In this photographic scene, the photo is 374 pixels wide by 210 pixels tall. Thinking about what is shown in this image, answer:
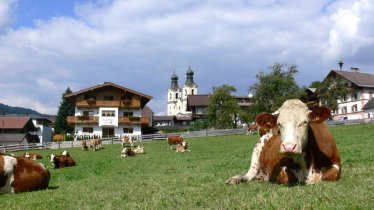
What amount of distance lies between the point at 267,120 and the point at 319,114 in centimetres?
98

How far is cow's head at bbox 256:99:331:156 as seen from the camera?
7582 millimetres

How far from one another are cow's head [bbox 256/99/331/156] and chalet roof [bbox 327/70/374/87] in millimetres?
87326

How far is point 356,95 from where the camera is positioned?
92.6 m

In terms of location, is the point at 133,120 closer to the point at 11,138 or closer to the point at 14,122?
the point at 11,138

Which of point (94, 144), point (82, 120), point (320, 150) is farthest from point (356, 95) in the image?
point (320, 150)

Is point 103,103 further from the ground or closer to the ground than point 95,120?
further from the ground

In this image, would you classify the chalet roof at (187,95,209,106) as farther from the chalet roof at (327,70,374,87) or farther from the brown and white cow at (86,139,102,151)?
the brown and white cow at (86,139,102,151)

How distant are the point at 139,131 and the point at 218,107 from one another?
23.5m

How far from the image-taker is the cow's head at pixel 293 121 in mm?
7582

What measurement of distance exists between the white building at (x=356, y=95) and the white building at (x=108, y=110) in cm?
4109

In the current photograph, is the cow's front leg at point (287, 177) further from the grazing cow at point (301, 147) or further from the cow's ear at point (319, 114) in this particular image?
the cow's ear at point (319, 114)

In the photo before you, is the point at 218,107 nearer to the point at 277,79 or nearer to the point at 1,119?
the point at 277,79

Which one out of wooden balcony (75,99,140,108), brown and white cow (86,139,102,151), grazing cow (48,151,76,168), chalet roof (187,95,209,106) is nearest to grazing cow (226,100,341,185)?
grazing cow (48,151,76,168)

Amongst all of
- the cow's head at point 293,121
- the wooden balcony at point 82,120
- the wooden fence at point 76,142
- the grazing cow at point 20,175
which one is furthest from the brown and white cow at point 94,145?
the cow's head at point 293,121
